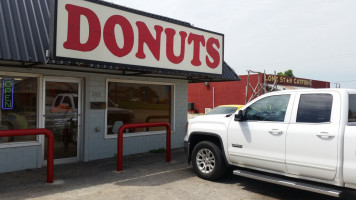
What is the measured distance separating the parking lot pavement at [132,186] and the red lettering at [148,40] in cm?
280

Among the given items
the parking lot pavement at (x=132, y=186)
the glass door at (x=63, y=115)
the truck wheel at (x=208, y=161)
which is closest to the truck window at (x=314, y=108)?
the parking lot pavement at (x=132, y=186)

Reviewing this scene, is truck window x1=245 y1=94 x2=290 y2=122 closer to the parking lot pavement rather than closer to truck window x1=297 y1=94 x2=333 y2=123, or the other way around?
truck window x1=297 y1=94 x2=333 y2=123

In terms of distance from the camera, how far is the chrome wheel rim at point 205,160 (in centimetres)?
629

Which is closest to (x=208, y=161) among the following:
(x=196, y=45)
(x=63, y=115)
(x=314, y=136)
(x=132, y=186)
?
(x=132, y=186)

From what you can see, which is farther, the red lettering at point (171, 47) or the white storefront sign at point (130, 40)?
the red lettering at point (171, 47)

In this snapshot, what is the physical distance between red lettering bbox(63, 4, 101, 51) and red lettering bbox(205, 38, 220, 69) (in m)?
3.47

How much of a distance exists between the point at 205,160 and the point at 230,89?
23.9 m

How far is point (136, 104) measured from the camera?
9.40 meters

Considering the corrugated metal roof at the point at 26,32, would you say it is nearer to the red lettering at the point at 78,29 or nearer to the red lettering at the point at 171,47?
the red lettering at the point at 78,29

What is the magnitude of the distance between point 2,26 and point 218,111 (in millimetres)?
8423

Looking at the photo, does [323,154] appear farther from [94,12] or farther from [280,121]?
[94,12]

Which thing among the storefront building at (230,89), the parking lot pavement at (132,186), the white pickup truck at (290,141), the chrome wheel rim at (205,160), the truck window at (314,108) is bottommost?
the parking lot pavement at (132,186)

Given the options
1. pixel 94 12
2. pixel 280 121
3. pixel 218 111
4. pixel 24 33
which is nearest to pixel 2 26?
pixel 24 33

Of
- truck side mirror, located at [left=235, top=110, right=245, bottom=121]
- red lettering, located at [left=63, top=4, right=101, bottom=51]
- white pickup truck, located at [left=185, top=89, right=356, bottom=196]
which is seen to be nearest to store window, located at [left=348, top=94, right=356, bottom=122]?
white pickup truck, located at [left=185, top=89, right=356, bottom=196]
